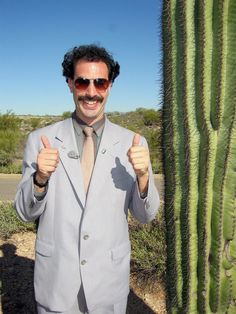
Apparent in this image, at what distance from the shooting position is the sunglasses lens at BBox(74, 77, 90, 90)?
9.25 ft

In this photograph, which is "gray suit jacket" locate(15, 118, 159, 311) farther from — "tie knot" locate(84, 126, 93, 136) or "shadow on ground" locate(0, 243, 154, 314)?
"shadow on ground" locate(0, 243, 154, 314)

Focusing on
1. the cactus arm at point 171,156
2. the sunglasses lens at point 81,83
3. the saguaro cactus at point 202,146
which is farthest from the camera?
the sunglasses lens at point 81,83

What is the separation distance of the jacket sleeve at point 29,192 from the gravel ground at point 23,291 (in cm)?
256

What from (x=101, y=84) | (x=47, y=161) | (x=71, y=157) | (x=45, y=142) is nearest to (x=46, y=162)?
(x=47, y=161)

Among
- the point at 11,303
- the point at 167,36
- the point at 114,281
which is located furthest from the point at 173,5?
the point at 11,303

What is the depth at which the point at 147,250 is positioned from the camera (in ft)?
19.4

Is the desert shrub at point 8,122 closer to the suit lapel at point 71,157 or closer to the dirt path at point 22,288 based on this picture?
the dirt path at point 22,288

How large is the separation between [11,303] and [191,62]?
3605 millimetres

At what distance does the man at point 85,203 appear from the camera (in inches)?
105

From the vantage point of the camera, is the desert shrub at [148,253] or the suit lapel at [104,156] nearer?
the suit lapel at [104,156]

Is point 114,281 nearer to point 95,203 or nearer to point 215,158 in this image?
point 95,203

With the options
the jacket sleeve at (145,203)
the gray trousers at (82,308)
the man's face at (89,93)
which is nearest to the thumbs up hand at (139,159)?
the jacket sleeve at (145,203)

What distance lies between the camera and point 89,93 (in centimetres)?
276

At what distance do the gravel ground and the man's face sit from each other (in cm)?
287
